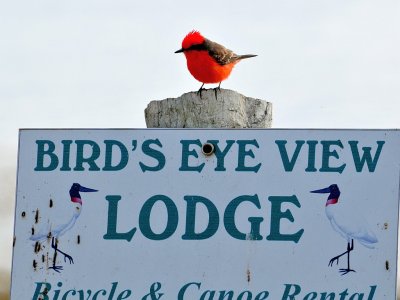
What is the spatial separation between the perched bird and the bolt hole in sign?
1.42 meters

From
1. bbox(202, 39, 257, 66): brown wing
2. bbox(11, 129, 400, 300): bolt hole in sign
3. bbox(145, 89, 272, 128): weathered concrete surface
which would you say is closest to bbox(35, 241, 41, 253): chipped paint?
bbox(11, 129, 400, 300): bolt hole in sign

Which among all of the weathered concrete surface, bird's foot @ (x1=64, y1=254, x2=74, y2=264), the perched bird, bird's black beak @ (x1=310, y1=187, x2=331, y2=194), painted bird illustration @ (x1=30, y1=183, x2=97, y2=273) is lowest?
bird's foot @ (x1=64, y1=254, x2=74, y2=264)

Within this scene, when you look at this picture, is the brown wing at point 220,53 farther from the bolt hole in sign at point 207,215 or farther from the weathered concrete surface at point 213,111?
the bolt hole in sign at point 207,215

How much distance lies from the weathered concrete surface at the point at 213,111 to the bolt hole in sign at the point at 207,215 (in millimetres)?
224

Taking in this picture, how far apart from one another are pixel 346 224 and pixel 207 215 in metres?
0.45

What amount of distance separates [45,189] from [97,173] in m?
0.19

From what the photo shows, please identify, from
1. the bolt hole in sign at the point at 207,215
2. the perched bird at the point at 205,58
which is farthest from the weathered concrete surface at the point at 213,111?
the perched bird at the point at 205,58

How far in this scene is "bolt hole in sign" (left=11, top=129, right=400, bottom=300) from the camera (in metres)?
2.61

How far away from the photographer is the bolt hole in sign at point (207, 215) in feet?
8.57

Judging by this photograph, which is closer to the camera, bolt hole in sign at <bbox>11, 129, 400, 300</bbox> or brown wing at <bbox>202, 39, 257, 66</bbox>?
bolt hole in sign at <bbox>11, 129, 400, 300</bbox>

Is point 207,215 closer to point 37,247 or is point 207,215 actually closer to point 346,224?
point 346,224

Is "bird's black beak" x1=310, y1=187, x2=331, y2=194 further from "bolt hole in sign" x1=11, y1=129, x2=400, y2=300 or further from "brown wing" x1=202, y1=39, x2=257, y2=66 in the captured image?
"brown wing" x1=202, y1=39, x2=257, y2=66

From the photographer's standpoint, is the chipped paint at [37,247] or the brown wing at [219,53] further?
the brown wing at [219,53]

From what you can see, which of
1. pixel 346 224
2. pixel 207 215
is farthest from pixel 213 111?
pixel 346 224
